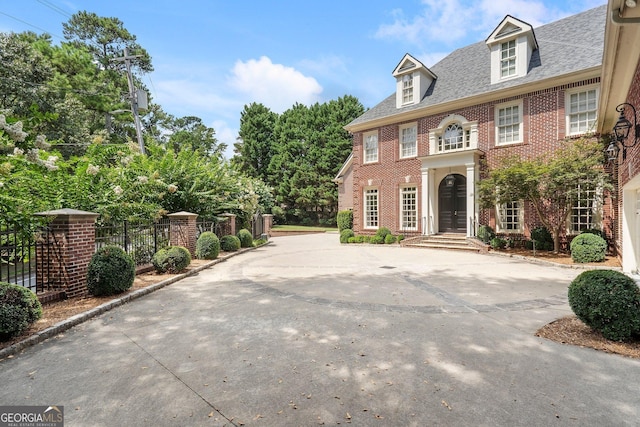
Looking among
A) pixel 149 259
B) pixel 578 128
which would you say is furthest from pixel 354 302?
pixel 578 128

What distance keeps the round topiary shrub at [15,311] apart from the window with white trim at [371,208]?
1554 cm

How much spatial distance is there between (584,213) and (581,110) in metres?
3.77

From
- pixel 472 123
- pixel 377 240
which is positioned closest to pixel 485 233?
pixel 472 123

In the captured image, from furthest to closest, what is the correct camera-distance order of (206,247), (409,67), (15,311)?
(409,67) < (206,247) < (15,311)

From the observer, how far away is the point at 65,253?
5.70m

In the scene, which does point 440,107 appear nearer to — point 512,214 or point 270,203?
point 512,214

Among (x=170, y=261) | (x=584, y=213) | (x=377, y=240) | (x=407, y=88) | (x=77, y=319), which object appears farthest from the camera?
(x=407, y=88)

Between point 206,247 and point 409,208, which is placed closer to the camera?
point 206,247

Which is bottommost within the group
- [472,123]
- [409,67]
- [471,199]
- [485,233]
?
[485,233]

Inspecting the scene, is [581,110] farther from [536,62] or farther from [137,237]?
[137,237]

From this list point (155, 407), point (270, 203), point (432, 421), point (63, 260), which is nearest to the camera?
point (432, 421)

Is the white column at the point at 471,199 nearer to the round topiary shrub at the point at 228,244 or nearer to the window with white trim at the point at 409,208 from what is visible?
the window with white trim at the point at 409,208

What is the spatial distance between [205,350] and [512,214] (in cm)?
1370

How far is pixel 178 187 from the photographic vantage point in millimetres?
12141
